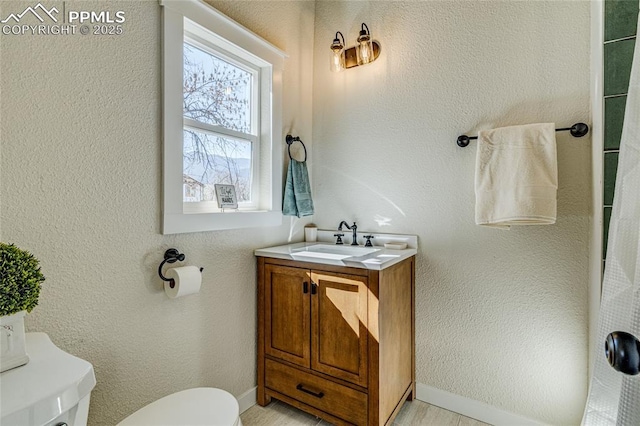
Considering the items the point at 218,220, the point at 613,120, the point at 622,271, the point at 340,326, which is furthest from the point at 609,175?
the point at 218,220

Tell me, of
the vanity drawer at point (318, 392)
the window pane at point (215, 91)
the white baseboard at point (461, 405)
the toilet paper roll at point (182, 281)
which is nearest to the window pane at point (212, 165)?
the window pane at point (215, 91)

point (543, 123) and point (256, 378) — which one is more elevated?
point (543, 123)

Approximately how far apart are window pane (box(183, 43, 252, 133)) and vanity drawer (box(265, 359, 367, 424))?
1.47 m

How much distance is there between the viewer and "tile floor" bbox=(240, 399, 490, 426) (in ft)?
5.63

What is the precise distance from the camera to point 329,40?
232 cm

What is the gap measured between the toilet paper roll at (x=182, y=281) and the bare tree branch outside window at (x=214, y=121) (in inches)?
16.1

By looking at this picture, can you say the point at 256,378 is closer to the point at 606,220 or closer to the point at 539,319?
the point at 539,319

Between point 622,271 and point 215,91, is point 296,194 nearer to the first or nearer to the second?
point 215,91

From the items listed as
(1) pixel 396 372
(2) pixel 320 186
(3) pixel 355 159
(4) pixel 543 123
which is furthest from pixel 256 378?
(4) pixel 543 123

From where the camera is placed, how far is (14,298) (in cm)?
77

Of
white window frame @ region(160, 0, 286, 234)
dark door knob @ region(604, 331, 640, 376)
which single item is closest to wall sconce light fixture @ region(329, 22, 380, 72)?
white window frame @ region(160, 0, 286, 234)

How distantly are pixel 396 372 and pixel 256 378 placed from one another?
0.85 metres

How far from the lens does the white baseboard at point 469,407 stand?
167cm

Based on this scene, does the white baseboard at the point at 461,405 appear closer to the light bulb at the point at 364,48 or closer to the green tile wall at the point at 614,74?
the green tile wall at the point at 614,74
